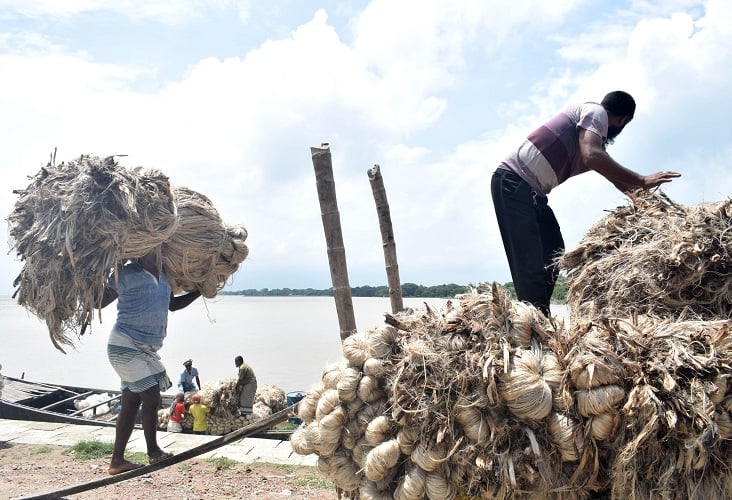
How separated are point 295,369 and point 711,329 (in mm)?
21575

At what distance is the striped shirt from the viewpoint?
2941mm

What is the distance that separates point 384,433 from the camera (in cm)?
198

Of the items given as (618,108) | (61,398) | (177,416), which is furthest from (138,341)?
(61,398)

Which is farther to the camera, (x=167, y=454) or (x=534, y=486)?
(x=167, y=454)

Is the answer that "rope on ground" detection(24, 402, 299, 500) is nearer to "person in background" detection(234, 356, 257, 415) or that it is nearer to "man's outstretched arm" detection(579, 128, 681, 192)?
"man's outstretched arm" detection(579, 128, 681, 192)

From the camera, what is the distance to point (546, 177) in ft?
9.78

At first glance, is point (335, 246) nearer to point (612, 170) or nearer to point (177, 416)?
point (612, 170)

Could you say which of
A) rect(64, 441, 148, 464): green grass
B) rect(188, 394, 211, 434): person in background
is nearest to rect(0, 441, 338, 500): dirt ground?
rect(64, 441, 148, 464): green grass

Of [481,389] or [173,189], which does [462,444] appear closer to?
[481,389]

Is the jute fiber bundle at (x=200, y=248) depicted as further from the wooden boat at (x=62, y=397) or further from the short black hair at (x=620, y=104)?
the wooden boat at (x=62, y=397)

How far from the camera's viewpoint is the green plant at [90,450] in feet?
20.4

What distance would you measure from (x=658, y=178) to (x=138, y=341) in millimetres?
2844

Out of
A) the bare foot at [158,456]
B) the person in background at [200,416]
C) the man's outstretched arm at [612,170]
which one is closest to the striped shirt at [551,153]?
the man's outstretched arm at [612,170]

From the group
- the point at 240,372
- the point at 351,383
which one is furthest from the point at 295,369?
the point at 351,383
